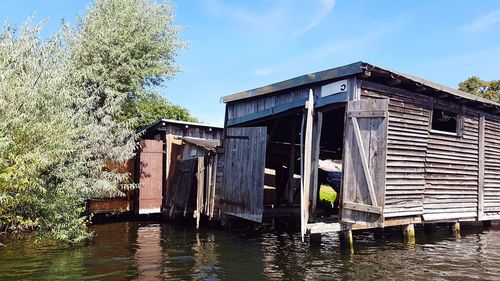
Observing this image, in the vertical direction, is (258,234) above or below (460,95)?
below

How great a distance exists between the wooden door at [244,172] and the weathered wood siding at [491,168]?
7709 mm

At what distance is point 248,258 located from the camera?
9.73 metres

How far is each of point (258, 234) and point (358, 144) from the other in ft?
16.4

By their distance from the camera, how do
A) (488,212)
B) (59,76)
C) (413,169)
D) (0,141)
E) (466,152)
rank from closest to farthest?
(0,141), (59,76), (413,169), (466,152), (488,212)

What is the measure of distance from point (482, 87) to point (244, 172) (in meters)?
25.1

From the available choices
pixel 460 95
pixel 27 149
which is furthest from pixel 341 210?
pixel 27 149

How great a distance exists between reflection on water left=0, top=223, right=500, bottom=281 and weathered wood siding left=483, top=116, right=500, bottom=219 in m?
1.37

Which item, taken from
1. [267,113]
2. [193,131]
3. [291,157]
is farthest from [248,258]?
[193,131]

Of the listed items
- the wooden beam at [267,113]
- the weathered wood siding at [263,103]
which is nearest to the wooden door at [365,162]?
the weathered wood siding at [263,103]

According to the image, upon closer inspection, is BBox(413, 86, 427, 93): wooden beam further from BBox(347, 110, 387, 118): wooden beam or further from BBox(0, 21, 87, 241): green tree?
BBox(0, 21, 87, 241): green tree

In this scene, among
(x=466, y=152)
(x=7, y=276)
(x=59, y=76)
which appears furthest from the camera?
(x=466, y=152)

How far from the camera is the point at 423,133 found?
37.9 ft

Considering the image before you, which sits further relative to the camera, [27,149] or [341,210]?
[341,210]

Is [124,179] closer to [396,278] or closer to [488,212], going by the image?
[396,278]
